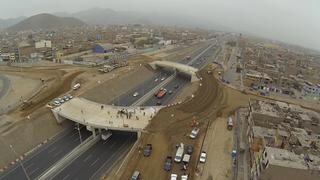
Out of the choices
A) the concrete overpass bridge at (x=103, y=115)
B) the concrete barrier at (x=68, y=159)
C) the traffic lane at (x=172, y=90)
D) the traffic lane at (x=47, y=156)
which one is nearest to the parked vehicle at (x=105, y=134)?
the concrete barrier at (x=68, y=159)

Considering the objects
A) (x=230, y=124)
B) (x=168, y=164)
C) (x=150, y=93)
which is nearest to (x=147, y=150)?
(x=168, y=164)

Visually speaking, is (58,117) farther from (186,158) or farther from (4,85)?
(4,85)

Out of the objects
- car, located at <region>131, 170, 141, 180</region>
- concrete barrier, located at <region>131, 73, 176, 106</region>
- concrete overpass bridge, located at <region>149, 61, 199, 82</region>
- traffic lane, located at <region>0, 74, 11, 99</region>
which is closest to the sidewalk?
car, located at <region>131, 170, 141, 180</region>

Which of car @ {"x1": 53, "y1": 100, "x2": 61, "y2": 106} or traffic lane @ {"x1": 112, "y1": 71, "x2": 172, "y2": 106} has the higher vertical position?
car @ {"x1": 53, "y1": 100, "x2": 61, "y2": 106}

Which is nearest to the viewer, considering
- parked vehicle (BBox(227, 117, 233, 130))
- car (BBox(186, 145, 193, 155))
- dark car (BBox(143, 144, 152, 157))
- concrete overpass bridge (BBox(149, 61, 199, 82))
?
dark car (BBox(143, 144, 152, 157))

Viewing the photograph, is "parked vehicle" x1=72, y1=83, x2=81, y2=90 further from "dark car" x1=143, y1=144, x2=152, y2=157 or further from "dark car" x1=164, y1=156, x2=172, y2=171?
"dark car" x1=164, y1=156, x2=172, y2=171

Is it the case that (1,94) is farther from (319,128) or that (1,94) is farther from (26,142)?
(319,128)
